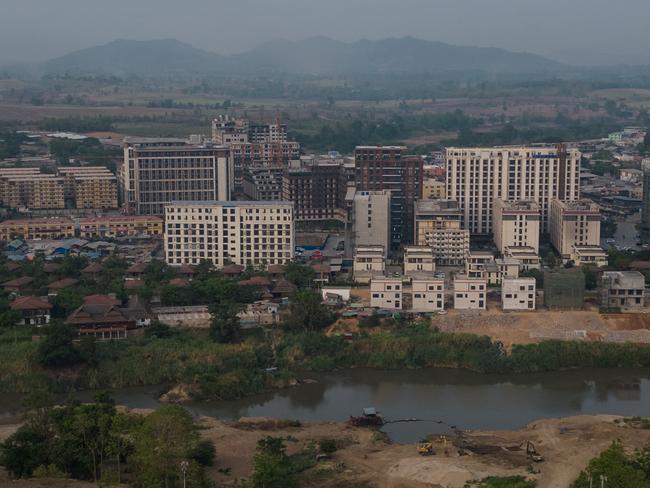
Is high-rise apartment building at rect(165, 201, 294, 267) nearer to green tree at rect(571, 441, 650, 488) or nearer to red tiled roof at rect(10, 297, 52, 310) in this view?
red tiled roof at rect(10, 297, 52, 310)

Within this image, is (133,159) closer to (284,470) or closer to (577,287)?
(577,287)

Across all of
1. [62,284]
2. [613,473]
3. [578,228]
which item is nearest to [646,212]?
[578,228]

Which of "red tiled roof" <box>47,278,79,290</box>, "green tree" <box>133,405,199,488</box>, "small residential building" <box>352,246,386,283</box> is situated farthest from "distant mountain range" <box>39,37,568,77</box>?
"green tree" <box>133,405,199,488</box>

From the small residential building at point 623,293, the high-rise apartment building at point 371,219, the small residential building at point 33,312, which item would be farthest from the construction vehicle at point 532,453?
the high-rise apartment building at point 371,219

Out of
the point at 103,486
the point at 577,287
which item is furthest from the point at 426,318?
the point at 103,486

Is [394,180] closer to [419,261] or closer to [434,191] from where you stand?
[434,191]
